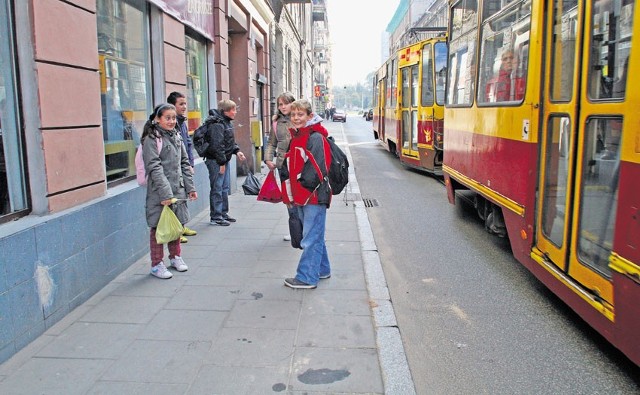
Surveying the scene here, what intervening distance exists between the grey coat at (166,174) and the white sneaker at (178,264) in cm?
43

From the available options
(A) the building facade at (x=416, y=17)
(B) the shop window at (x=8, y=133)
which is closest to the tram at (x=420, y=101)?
(A) the building facade at (x=416, y=17)

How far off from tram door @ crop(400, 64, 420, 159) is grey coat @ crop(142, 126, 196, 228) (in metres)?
9.01

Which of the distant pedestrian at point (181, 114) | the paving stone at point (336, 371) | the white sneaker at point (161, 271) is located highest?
the distant pedestrian at point (181, 114)

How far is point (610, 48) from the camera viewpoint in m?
3.53

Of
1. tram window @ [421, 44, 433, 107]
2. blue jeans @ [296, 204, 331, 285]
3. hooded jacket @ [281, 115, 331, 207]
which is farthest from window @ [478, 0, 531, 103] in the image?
tram window @ [421, 44, 433, 107]

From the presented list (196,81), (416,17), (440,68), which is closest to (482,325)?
(196,81)

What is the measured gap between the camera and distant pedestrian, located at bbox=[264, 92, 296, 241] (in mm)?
6133

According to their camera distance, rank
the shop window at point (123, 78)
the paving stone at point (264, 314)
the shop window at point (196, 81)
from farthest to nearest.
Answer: the shop window at point (196, 81) < the shop window at point (123, 78) < the paving stone at point (264, 314)

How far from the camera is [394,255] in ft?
21.6

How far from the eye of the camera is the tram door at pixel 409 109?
1372 cm

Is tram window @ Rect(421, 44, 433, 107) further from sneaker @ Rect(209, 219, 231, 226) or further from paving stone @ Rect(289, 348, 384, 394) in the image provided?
paving stone @ Rect(289, 348, 384, 394)

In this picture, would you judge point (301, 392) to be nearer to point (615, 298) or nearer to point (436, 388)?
point (436, 388)

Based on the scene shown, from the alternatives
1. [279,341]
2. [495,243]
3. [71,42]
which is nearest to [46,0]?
[71,42]

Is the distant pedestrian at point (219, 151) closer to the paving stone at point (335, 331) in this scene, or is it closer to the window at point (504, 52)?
the window at point (504, 52)
